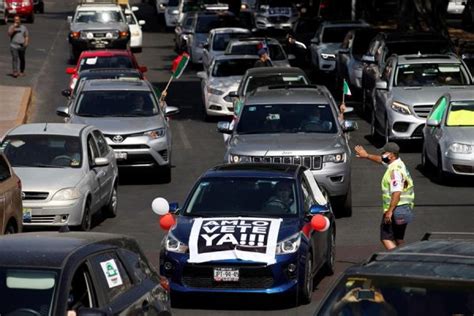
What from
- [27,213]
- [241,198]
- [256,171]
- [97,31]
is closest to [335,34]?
[97,31]

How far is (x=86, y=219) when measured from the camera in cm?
1966

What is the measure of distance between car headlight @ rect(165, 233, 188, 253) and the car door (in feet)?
19.0

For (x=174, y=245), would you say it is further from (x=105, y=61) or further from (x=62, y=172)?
(x=105, y=61)

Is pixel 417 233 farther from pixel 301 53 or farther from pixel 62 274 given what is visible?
pixel 301 53

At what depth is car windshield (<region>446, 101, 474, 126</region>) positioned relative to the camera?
24.7m

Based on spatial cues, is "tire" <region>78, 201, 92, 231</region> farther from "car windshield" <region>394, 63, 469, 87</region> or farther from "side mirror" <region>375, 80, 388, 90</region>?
"car windshield" <region>394, 63, 469, 87</region>

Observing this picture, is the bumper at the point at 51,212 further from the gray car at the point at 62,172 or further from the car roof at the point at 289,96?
the car roof at the point at 289,96

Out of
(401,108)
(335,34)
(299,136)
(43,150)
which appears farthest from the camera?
(335,34)

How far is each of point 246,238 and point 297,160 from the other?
19.8 feet

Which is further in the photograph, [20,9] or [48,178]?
[20,9]

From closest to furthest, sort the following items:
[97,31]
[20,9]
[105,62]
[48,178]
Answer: [48,178] < [105,62] < [97,31] < [20,9]

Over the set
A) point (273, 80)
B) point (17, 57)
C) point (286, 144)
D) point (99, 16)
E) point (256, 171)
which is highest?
point (256, 171)

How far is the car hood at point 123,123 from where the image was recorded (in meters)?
24.7

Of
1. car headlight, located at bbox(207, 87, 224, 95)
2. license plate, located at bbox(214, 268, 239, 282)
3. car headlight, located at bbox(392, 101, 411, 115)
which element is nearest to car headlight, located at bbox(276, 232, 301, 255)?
license plate, located at bbox(214, 268, 239, 282)
